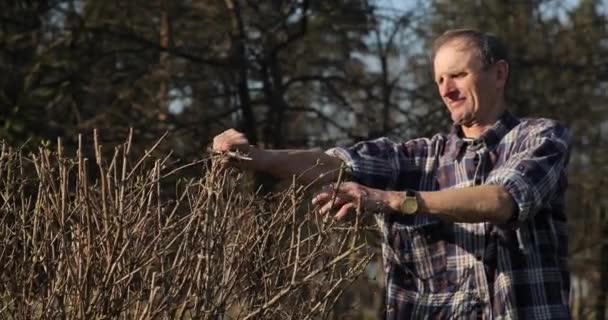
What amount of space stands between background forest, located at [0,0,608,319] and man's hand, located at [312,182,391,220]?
487 cm

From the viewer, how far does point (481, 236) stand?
12.3 feet

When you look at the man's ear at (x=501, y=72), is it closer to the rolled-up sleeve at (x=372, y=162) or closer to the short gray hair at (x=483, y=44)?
the short gray hair at (x=483, y=44)

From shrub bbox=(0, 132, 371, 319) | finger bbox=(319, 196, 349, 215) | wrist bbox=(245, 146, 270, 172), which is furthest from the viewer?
wrist bbox=(245, 146, 270, 172)

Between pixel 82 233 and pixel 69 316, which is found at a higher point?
pixel 82 233

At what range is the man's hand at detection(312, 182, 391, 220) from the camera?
3418 mm

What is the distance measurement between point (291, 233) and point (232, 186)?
246 millimetres

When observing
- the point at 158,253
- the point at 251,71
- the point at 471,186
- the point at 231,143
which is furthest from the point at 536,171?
the point at 251,71

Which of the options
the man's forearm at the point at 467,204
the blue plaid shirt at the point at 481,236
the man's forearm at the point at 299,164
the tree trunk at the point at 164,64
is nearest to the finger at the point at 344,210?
the man's forearm at the point at 467,204

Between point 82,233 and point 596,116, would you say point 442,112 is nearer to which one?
point 596,116

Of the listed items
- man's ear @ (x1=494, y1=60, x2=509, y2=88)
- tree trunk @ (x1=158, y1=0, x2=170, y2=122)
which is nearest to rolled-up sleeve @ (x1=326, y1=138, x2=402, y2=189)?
man's ear @ (x1=494, y1=60, x2=509, y2=88)

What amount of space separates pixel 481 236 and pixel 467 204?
1.11ft

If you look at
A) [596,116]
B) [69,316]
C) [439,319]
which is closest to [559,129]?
[439,319]

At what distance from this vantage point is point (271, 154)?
3.76 metres

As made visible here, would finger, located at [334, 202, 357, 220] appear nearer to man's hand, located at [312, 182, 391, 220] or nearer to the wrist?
man's hand, located at [312, 182, 391, 220]
